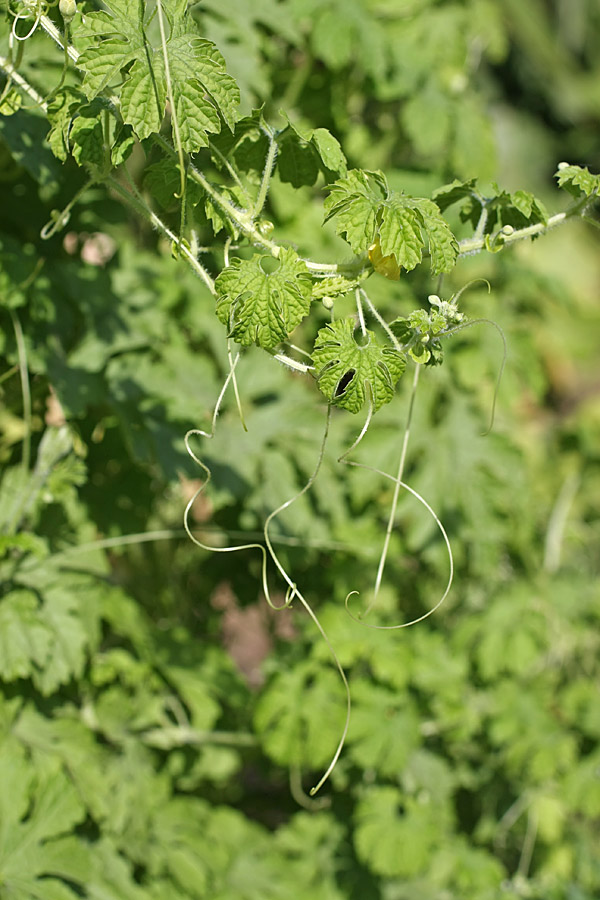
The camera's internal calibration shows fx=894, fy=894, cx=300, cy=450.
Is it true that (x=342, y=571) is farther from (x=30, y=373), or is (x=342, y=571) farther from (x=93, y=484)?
(x=30, y=373)

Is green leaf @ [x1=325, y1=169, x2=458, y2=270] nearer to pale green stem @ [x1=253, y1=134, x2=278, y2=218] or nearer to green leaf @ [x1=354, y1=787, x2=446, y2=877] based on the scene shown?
pale green stem @ [x1=253, y1=134, x2=278, y2=218]

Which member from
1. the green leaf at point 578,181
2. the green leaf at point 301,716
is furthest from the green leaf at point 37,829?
the green leaf at point 578,181

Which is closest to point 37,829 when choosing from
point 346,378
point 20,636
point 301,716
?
point 20,636

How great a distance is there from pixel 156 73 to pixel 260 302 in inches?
13.4

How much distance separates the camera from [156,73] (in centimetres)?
119

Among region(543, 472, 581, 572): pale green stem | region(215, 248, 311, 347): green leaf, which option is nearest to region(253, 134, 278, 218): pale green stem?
region(215, 248, 311, 347): green leaf

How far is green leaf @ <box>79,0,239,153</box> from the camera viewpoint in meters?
A: 1.16

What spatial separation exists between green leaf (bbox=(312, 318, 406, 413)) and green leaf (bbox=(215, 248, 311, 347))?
5 cm

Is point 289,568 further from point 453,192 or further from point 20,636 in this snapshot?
point 453,192

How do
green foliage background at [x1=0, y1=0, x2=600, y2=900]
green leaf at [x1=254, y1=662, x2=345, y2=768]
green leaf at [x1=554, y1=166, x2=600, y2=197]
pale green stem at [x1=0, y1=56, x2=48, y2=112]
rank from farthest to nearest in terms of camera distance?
1. green leaf at [x1=254, y1=662, x2=345, y2=768]
2. green foliage background at [x1=0, y1=0, x2=600, y2=900]
3. pale green stem at [x1=0, y1=56, x2=48, y2=112]
4. green leaf at [x1=554, y1=166, x2=600, y2=197]

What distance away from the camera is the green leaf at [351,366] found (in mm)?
1155

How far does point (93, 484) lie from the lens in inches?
83.3

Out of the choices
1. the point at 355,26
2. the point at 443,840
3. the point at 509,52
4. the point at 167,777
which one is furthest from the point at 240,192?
the point at 509,52

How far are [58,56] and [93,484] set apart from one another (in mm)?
928
